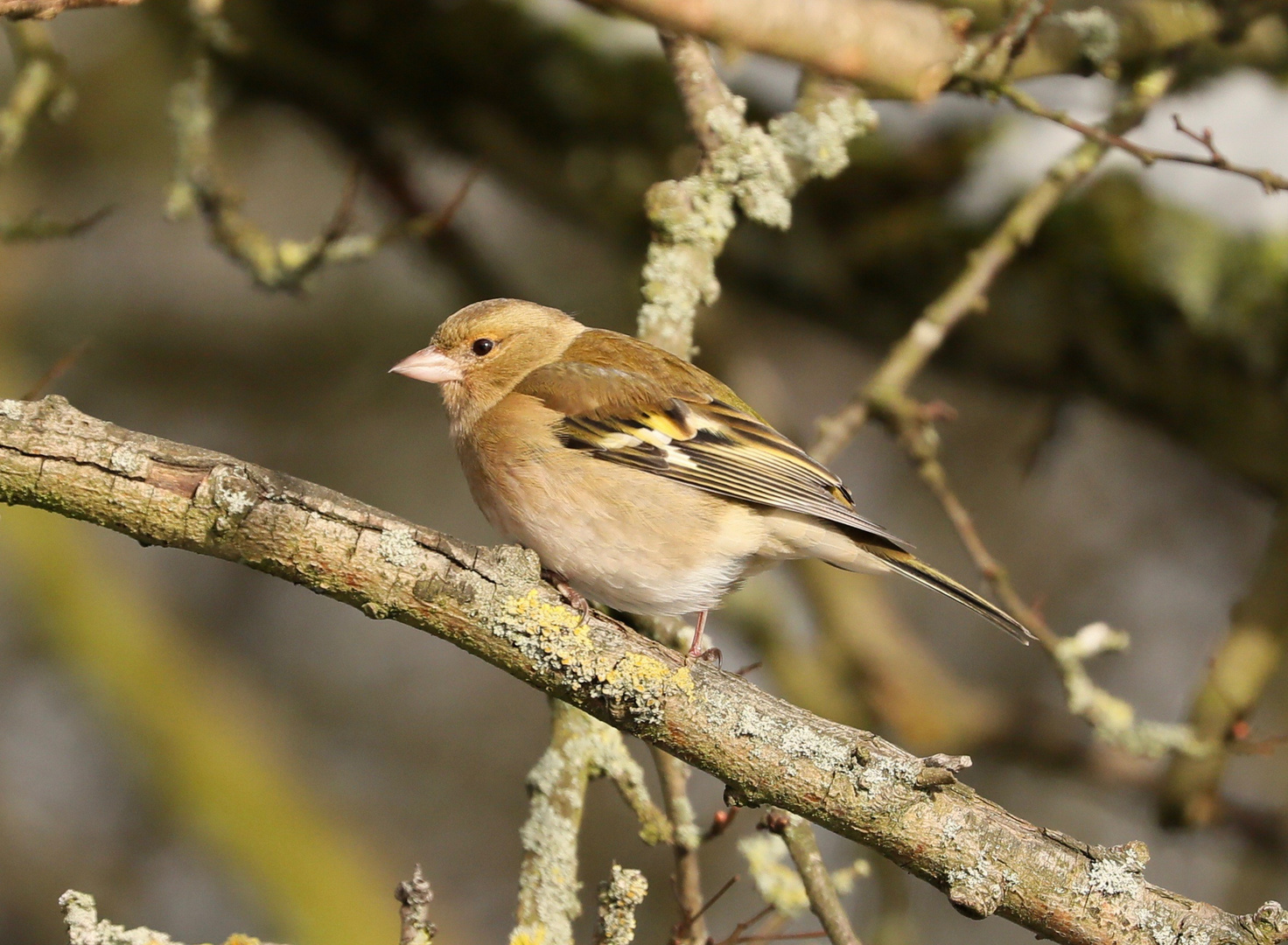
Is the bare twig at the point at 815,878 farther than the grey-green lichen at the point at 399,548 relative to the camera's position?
Yes

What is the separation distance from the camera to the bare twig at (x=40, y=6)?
2623 millimetres

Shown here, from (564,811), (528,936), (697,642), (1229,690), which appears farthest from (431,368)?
(1229,690)

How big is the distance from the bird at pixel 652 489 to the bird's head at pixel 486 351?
76 mm

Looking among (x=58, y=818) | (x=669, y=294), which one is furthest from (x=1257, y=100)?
(x=58, y=818)

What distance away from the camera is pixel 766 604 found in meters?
5.40

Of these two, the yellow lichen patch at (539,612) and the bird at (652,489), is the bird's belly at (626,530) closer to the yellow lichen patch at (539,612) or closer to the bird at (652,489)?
the bird at (652,489)

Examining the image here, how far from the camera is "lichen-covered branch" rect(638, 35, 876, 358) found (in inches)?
149

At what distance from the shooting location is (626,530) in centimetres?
335

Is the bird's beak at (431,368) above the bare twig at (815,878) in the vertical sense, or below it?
above

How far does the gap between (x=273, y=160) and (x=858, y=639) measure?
5.16m

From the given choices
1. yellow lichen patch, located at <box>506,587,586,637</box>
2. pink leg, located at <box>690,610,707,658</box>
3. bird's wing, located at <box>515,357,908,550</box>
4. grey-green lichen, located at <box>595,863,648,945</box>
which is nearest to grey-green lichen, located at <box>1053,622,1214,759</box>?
bird's wing, located at <box>515,357,908,550</box>

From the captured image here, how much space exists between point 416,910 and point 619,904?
46cm

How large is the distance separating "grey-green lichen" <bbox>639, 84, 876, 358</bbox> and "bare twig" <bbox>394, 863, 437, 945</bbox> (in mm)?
2014

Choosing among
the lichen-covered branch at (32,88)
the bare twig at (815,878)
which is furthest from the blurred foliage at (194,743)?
the bare twig at (815,878)
